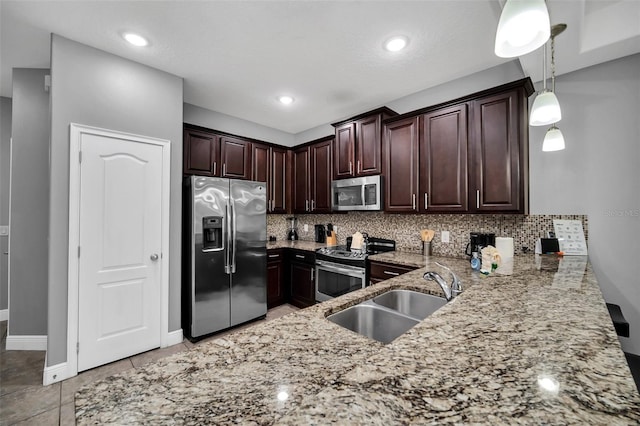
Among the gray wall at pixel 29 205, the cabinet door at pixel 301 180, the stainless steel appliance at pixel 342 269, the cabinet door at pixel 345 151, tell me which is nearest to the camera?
the gray wall at pixel 29 205

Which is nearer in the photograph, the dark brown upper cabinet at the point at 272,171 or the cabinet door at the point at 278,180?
the dark brown upper cabinet at the point at 272,171

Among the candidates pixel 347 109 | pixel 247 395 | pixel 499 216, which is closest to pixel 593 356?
pixel 247 395

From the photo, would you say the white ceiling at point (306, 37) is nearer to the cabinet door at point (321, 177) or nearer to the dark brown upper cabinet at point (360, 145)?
the dark brown upper cabinet at point (360, 145)

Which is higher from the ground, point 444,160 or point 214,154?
point 214,154

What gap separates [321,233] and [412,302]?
108 inches

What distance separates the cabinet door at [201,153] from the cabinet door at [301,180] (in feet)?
4.18

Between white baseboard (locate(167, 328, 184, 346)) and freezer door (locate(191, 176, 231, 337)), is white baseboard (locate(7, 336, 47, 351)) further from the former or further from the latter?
freezer door (locate(191, 176, 231, 337))

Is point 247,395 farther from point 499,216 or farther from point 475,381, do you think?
point 499,216

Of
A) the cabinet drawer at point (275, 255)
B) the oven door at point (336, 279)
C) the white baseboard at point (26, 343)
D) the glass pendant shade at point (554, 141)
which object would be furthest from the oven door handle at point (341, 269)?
the white baseboard at point (26, 343)

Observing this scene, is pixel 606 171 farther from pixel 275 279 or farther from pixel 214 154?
pixel 214 154

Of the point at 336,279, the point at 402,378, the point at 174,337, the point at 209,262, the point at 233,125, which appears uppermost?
the point at 233,125

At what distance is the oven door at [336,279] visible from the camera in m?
2.98

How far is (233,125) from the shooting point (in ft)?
13.4

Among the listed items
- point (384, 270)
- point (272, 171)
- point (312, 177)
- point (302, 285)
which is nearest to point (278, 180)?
point (272, 171)
